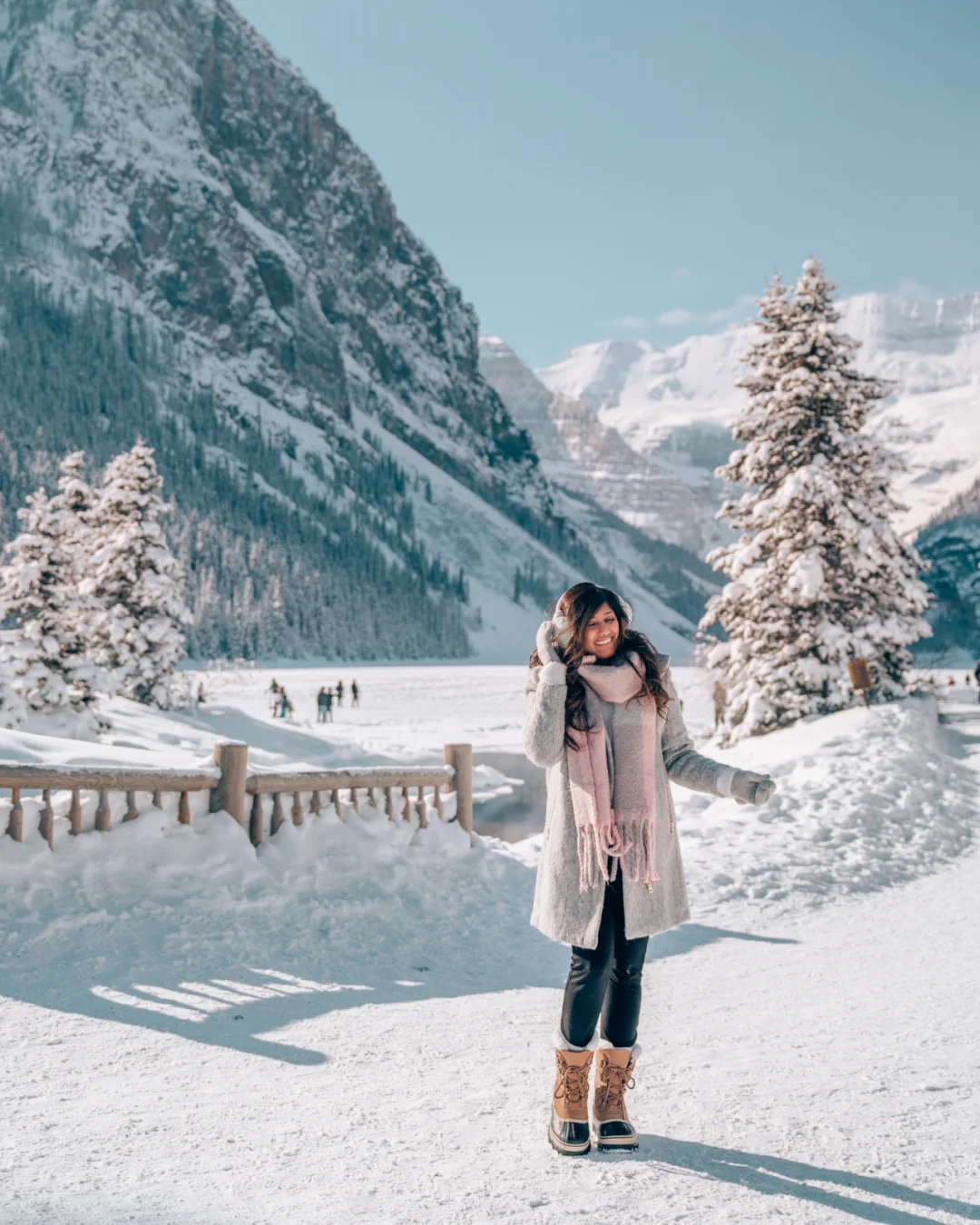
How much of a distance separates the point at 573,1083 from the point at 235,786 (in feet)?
15.1

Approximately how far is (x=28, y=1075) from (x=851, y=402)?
57.5 feet

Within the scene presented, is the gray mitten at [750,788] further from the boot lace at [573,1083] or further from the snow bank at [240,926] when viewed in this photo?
the snow bank at [240,926]

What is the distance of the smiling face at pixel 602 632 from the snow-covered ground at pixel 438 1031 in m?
1.79

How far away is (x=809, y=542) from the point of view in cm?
1759

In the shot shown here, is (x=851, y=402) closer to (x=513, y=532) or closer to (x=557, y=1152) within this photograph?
(x=557, y=1152)

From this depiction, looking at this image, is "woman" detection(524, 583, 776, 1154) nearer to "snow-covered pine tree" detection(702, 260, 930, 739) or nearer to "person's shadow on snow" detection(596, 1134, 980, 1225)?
"person's shadow on snow" detection(596, 1134, 980, 1225)

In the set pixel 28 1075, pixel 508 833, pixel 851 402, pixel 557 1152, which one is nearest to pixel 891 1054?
pixel 557 1152

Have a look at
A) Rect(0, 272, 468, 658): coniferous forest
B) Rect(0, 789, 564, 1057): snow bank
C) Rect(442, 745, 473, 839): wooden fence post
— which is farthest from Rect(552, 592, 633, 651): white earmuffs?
Rect(0, 272, 468, 658): coniferous forest

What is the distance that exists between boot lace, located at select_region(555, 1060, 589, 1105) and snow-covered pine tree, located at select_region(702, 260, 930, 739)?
1424 cm

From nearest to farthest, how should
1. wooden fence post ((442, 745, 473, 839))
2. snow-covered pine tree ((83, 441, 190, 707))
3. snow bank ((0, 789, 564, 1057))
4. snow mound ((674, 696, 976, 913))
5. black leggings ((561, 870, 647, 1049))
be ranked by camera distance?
black leggings ((561, 870, 647, 1049))
snow bank ((0, 789, 564, 1057))
snow mound ((674, 696, 976, 913))
wooden fence post ((442, 745, 473, 839))
snow-covered pine tree ((83, 441, 190, 707))

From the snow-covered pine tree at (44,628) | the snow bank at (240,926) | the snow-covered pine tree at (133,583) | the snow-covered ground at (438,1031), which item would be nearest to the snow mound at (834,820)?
the snow-covered ground at (438,1031)

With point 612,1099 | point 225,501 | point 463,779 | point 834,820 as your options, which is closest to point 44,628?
point 463,779

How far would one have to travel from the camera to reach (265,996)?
558cm

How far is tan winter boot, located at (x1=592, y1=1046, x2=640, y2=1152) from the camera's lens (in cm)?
350
